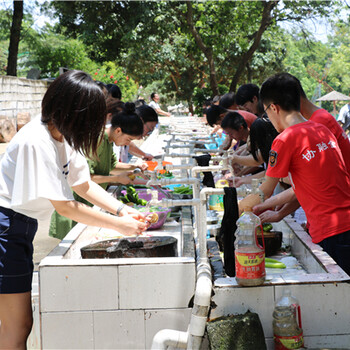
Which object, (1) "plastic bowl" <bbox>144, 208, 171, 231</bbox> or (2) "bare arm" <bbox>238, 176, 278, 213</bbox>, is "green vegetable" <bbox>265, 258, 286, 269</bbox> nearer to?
(2) "bare arm" <bbox>238, 176, 278, 213</bbox>

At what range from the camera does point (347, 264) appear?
9.59 feet

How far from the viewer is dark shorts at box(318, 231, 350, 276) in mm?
2844

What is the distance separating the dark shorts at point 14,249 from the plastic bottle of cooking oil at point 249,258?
107 cm

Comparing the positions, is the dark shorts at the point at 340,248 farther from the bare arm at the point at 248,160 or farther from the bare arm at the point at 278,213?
the bare arm at the point at 248,160

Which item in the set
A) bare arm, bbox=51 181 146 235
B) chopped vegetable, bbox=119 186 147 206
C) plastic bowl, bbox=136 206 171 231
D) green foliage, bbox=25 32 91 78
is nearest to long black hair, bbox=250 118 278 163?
plastic bowl, bbox=136 206 171 231

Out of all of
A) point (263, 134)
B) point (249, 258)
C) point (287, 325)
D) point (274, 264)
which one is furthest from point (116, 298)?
point (263, 134)

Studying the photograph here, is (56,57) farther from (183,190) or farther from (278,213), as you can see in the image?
(278,213)

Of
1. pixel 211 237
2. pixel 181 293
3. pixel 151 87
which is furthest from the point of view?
pixel 151 87

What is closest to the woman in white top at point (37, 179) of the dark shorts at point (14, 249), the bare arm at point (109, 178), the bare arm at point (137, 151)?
the dark shorts at point (14, 249)

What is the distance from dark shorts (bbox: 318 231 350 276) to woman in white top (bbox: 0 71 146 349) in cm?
122

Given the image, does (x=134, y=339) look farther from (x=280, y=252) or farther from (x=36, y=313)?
(x=280, y=252)

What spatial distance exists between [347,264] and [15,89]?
663 inches

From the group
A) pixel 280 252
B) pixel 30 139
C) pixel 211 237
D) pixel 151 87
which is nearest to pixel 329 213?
pixel 280 252

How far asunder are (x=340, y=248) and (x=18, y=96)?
673 inches
